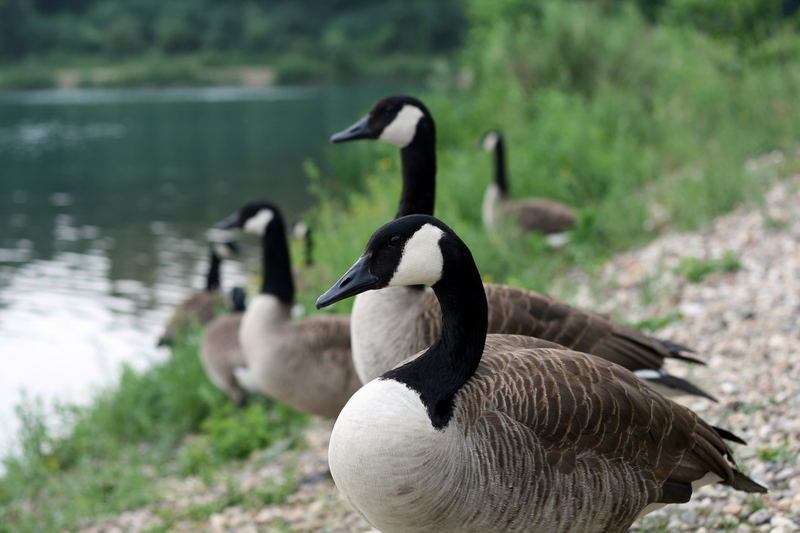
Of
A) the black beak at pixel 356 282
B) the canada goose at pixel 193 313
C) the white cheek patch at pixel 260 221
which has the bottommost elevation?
the canada goose at pixel 193 313

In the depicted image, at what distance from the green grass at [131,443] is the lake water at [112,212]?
912 mm

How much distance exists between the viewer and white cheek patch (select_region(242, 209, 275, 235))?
7.01 metres

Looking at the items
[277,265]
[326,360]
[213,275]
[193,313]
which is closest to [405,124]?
[326,360]

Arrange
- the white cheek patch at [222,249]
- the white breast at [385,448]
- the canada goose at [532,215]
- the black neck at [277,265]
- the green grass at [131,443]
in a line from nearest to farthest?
the white breast at [385,448] < the green grass at [131,443] < the black neck at [277,265] < the canada goose at [532,215] < the white cheek patch at [222,249]

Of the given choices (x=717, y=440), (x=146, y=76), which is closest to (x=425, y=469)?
(x=717, y=440)

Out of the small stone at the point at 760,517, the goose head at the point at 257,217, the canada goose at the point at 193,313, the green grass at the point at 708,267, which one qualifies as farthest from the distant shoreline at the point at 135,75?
the small stone at the point at 760,517

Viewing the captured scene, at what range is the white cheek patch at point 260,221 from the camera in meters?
7.01

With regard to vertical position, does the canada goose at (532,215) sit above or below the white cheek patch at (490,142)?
below

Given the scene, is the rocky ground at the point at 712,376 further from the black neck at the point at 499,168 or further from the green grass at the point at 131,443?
the black neck at the point at 499,168

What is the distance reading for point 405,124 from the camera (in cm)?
494

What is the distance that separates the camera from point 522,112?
1512 cm

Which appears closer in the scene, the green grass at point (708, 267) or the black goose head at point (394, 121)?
the black goose head at point (394, 121)

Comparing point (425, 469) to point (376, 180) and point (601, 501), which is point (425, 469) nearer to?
point (601, 501)

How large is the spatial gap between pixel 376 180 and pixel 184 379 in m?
4.87
